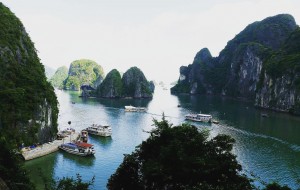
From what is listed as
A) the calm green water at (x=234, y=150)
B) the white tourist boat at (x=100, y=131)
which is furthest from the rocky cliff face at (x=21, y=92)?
the white tourist boat at (x=100, y=131)

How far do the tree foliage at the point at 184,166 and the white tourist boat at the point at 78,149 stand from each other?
2878 cm

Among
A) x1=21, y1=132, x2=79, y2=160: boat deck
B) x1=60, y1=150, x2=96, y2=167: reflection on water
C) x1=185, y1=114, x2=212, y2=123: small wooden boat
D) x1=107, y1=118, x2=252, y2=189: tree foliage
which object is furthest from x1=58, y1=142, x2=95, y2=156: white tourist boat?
x1=185, y1=114, x2=212, y2=123: small wooden boat

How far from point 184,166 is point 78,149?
38244 millimetres

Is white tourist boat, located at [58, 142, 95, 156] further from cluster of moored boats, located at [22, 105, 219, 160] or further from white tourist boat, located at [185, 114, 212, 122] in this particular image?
white tourist boat, located at [185, 114, 212, 122]

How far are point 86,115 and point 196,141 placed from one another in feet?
312

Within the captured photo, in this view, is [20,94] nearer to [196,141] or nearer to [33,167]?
[33,167]

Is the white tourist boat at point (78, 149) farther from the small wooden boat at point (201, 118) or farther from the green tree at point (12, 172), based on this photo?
the small wooden boat at point (201, 118)

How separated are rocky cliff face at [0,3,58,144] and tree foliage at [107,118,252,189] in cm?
3198

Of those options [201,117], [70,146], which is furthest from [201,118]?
[70,146]

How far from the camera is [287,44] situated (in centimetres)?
18388

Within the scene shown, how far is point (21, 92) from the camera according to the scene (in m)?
62.6

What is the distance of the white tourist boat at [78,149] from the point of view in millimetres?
66062

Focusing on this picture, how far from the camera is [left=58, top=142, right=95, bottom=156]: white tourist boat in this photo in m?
Result: 66.1

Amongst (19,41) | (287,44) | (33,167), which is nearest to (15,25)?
(19,41)
